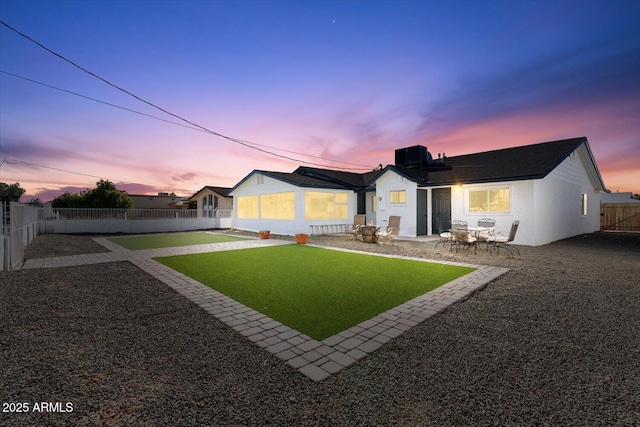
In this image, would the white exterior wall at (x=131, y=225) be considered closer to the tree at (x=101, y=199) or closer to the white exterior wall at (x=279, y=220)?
the white exterior wall at (x=279, y=220)

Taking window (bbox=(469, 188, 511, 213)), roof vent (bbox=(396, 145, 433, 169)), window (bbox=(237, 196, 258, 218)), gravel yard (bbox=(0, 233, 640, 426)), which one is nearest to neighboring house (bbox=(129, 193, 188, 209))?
window (bbox=(237, 196, 258, 218))

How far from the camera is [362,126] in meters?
20.0

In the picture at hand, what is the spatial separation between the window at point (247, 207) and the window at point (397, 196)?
31.9ft

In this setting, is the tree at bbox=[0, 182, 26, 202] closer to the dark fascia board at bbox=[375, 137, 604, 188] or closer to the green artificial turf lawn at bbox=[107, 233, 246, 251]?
the green artificial turf lawn at bbox=[107, 233, 246, 251]

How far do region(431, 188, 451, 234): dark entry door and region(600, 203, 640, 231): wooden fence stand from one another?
1518 centimetres

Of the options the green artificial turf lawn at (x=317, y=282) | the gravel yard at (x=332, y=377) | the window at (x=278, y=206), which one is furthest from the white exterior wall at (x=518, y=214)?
the window at (x=278, y=206)

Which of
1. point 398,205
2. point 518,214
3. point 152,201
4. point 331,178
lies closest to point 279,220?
point 331,178

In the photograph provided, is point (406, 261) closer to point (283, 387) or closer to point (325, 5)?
point (283, 387)

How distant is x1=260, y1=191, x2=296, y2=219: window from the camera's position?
1719 centimetres

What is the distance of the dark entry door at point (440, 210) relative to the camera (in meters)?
15.0

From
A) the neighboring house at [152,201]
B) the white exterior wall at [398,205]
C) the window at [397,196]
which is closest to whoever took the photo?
the white exterior wall at [398,205]

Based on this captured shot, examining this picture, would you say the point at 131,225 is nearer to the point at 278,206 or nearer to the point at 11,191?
the point at 278,206

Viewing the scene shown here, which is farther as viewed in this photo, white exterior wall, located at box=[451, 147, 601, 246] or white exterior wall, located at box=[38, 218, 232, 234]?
white exterior wall, located at box=[38, 218, 232, 234]

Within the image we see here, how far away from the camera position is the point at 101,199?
29.8 metres
